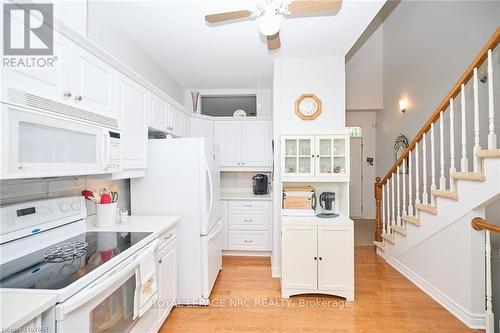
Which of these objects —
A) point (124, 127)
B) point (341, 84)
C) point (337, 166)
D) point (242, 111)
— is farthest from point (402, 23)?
point (124, 127)

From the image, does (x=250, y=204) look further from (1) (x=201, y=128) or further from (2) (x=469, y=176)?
(2) (x=469, y=176)

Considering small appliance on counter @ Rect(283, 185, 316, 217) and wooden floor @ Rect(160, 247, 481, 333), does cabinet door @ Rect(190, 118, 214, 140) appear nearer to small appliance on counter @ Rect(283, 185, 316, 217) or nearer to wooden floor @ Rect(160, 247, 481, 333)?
small appliance on counter @ Rect(283, 185, 316, 217)

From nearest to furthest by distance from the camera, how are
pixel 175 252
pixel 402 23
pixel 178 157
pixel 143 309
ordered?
pixel 143 309 < pixel 175 252 < pixel 178 157 < pixel 402 23

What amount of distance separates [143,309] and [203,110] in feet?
11.2

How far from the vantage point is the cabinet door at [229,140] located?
4113 millimetres

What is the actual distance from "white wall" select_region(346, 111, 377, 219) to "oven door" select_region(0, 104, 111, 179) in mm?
5554

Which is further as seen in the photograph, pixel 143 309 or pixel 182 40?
pixel 182 40

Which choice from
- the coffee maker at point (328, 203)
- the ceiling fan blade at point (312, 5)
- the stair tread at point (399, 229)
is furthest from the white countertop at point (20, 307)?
the stair tread at point (399, 229)

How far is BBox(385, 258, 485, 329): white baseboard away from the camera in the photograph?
6.79 feet

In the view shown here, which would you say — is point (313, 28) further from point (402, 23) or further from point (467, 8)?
point (402, 23)

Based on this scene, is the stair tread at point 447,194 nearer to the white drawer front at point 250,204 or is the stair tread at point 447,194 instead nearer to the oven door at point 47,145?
the white drawer front at point 250,204

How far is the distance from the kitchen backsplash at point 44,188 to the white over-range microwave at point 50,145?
362mm

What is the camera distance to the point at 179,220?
A: 241 centimetres

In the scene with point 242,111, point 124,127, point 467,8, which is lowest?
point 124,127
